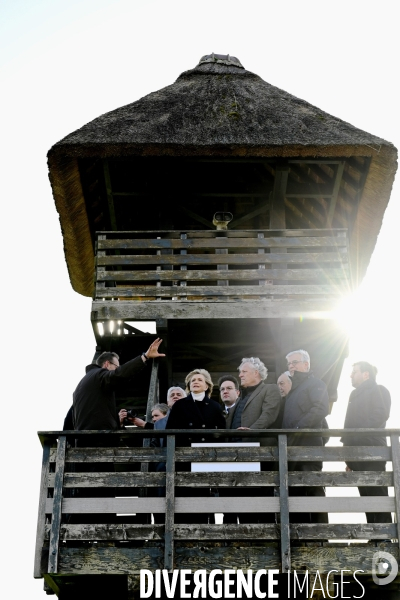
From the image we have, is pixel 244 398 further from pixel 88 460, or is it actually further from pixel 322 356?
pixel 322 356

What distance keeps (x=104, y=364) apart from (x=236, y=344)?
4.65m

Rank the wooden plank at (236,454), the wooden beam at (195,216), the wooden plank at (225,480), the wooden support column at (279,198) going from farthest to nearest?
1. the wooden beam at (195,216)
2. the wooden support column at (279,198)
3. the wooden plank at (236,454)
4. the wooden plank at (225,480)

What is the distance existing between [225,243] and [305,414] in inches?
198

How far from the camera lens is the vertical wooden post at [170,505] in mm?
10180

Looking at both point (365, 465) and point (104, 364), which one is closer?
point (365, 465)

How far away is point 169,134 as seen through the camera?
15.9 m

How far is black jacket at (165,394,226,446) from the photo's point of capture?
1078 centimetres

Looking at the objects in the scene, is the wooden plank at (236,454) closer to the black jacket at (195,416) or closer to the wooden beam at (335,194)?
the black jacket at (195,416)

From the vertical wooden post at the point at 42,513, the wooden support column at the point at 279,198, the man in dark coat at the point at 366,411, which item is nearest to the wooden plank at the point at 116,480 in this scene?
the vertical wooden post at the point at 42,513

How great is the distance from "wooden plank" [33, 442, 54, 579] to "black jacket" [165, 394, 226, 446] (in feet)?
4.01

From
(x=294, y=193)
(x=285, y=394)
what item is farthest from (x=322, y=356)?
(x=285, y=394)

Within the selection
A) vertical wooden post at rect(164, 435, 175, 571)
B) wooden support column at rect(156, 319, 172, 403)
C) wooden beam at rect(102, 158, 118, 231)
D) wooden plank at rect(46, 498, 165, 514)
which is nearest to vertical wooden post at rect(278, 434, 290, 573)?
vertical wooden post at rect(164, 435, 175, 571)

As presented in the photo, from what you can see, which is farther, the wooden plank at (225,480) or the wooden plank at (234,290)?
the wooden plank at (234,290)

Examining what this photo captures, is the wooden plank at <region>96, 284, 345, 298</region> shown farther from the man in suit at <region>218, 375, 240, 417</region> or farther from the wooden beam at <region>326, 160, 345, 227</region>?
the man in suit at <region>218, 375, 240, 417</region>
